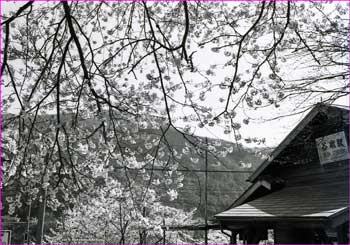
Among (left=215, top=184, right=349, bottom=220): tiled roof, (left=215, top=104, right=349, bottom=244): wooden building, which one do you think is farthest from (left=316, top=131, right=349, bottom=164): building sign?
(left=215, top=184, right=349, bottom=220): tiled roof

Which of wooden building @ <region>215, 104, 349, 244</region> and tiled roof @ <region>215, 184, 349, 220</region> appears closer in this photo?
tiled roof @ <region>215, 184, 349, 220</region>

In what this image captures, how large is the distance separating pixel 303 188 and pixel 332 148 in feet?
4.43

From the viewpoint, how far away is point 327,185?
9.80m

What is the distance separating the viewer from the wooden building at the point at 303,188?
848 cm

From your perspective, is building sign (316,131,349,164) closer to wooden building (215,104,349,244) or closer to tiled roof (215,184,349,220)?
wooden building (215,104,349,244)

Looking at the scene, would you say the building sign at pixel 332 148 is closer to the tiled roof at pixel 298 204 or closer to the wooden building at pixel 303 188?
the wooden building at pixel 303 188

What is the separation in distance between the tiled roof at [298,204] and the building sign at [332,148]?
662 mm

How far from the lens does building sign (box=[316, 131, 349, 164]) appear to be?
938cm

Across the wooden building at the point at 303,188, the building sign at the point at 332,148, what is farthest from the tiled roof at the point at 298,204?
the building sign at the point at 332,148

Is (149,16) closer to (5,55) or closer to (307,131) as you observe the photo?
(5,55)

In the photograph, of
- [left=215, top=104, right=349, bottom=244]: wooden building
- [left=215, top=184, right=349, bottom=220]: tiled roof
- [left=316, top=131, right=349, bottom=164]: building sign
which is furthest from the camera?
[left=316, top=131, right=349, bottom=164]: building sign

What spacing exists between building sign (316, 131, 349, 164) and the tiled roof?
66cm

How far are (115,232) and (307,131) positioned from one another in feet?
44.8

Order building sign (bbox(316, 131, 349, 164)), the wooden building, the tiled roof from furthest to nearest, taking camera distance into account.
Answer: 1. building sign (bbox(316, 131, 349, 164))
2. the wooden building
3. the tiled roof
